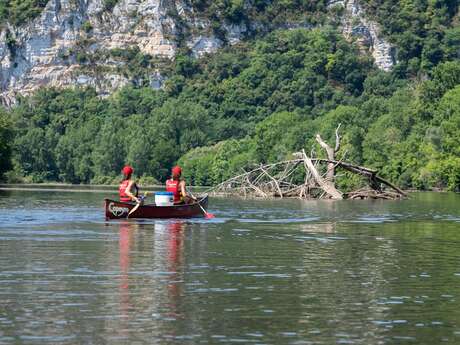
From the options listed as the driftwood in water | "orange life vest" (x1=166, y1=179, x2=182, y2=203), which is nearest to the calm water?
"orange life vest" (x1=166, y1=179, x2=182, y2=203)

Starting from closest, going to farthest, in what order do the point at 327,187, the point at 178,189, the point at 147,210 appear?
the point at 147,210
the point at 178,189
the point at 327,187

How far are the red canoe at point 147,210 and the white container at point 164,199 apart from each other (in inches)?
33.0

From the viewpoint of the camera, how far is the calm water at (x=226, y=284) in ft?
83.6

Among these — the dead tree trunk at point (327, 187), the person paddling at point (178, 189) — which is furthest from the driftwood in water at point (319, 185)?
the person paddling at point (178, 189)

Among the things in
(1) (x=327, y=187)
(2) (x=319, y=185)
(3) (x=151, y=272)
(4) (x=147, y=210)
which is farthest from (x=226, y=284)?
(2) (x=319, y=185)

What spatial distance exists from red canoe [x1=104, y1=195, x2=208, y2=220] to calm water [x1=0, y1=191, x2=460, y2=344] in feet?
6.69

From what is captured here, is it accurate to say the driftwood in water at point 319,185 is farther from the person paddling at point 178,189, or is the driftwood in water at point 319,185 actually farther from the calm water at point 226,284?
the calm water at point 226,284

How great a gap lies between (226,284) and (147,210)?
2622cm

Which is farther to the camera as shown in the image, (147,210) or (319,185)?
(319,185)

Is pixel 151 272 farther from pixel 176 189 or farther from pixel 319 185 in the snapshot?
pixel 319 185

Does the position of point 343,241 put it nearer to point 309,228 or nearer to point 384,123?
point 309,228

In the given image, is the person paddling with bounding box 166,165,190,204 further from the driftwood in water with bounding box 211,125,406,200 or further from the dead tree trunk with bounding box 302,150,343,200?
the dead tree trunk with bounding box 302,150,343,200

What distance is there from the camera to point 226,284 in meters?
32.2

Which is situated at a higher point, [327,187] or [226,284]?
[327,187]
